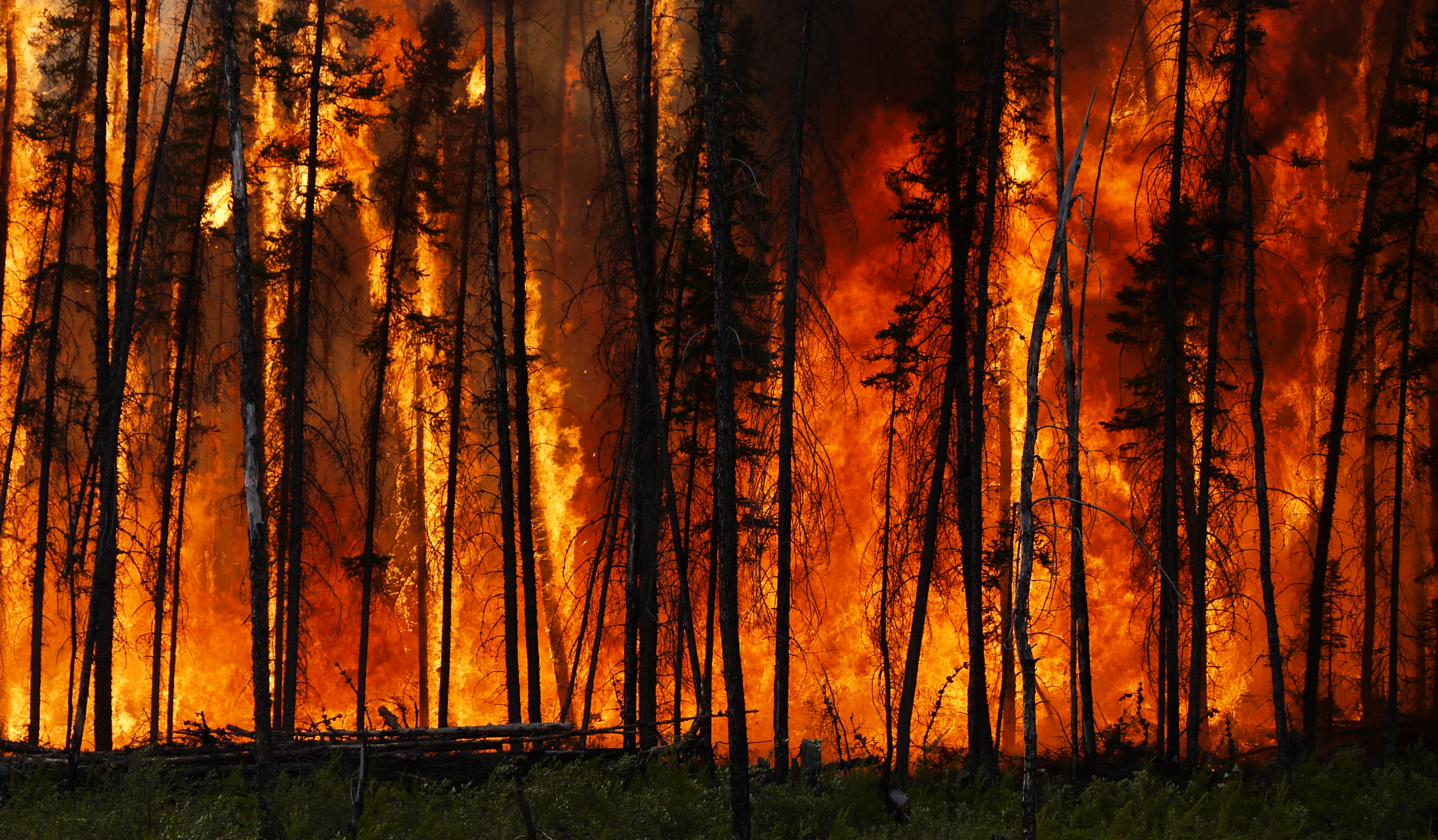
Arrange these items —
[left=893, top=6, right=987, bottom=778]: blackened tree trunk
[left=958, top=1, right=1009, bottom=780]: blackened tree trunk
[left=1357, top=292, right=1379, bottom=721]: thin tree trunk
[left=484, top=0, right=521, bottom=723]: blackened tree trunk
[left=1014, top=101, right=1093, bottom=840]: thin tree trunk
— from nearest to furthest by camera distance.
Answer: [left=1014, top=101, right=1093, bottom=840]: thin tree trunk → [left=893, top=6, right=987, bottom=778]: blackened tree trunk → [left=958, top=1, right=1009, bottom=780]: blackened tree trunk → [left=484, top=0, right=521, bottom=723]: blackened tree trunk → [left=1357, top=292, right=1379, bottom=721]: thin tree trunk

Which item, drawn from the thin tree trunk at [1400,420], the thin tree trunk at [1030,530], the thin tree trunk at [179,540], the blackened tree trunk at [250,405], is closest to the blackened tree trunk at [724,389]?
the thin tree trunk at [1030,530]

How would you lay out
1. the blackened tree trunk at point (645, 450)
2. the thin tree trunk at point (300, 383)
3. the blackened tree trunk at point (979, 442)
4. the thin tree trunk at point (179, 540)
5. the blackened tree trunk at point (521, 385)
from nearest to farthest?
the blackened tree trunk at point (645, 450) → the blackened tree trunk at point (979, 442) → the thin tree trunk at point (300, 383) → the blackened tree trunk at point (521, 385) → the thin tree trunk at point (179, 540)

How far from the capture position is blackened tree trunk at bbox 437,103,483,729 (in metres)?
15.2

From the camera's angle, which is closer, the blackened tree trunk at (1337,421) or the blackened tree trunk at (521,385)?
the blackened tree trunk at (521,385)

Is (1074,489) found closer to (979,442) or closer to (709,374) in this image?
(979,442)

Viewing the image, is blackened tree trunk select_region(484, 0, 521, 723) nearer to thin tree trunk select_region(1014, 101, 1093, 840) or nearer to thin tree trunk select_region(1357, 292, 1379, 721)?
thin tree trunk select_region(1014, 101, 1093, 840)

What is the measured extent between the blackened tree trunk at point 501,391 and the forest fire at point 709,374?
0.13 meters

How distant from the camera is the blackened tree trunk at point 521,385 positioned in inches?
508

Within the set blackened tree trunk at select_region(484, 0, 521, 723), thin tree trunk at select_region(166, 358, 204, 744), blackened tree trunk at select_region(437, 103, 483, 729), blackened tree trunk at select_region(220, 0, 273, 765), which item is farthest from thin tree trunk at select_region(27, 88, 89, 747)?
blackened tree trunk at select_region(220, 0, 273, 765)

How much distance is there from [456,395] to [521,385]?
328 centimetres

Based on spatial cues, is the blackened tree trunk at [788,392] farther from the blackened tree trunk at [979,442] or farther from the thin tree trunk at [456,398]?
the thin tree trunk at [456,398]

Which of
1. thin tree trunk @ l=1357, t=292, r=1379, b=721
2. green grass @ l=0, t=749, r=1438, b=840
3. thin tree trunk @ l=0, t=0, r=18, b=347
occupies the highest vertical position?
thin tree trunk @ l=0, t=0, r=18, b=347

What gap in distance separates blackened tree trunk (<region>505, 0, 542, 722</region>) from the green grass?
3425mm

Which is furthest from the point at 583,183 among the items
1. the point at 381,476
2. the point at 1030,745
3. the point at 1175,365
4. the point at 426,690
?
the point at 1030,745
